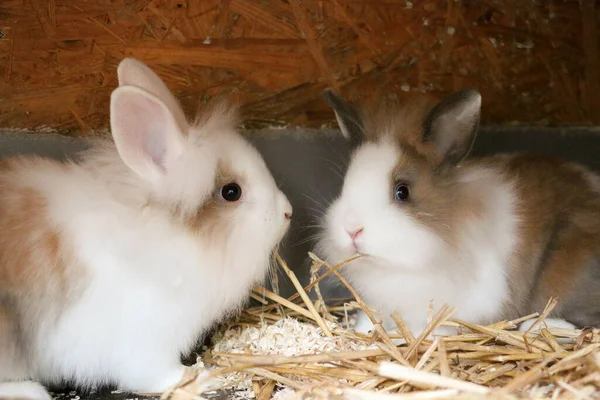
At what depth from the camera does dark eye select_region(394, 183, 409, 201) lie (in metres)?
2.36

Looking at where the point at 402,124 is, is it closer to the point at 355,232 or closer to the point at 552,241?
the point at 355,232

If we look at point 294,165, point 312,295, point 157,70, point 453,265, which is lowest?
point 312,295

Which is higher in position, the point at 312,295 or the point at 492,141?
the point at 492,141

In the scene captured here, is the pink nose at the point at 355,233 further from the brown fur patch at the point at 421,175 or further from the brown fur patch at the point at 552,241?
the brown fur patch at the point at 552,241

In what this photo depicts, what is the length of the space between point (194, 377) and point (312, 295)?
3.81 feet

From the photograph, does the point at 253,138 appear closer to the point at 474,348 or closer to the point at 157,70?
the point at 157,70

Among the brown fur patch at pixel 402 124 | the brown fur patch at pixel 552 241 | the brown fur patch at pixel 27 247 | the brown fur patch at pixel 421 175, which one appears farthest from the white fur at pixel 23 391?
the brown fur patch at pixel 552 241

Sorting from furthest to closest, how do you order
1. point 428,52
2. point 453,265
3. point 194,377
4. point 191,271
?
point 428,52
point 453,265
point 191,271
point 194,377

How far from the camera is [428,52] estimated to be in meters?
2.92

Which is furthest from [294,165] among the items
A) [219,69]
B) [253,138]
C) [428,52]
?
[428,52]

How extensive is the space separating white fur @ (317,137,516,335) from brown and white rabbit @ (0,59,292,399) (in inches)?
11.6

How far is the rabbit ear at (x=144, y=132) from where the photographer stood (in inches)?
80.6

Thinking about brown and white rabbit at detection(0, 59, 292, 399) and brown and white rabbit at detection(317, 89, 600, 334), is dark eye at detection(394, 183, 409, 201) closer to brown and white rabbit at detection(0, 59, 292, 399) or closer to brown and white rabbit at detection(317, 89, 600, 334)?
brown and white rabbit at detection(317, 89, 600, 334)

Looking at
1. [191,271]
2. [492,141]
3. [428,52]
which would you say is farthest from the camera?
[492,141]
